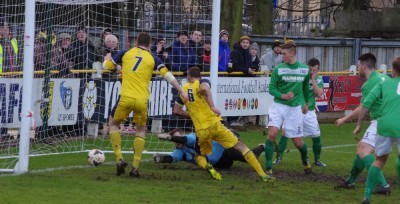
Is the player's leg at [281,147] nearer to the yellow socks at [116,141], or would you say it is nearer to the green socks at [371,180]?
the yellow socks at [116,141]

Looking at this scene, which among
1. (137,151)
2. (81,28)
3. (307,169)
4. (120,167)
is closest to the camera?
(120,167)

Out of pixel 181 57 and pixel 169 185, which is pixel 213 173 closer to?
pixel 169 185

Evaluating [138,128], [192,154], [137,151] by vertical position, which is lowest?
[192,154]

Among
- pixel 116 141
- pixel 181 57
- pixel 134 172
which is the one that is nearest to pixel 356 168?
pixel 134 172

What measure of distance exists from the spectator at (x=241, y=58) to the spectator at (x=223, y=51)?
258 millimetres

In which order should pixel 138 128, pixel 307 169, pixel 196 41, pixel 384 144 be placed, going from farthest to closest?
pixel 196 41, pixel 307 169, pixel 138 128, pixel 384 144

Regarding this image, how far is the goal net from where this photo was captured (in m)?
16.9

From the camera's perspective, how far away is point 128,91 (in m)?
13.8

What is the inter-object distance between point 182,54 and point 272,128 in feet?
15.1

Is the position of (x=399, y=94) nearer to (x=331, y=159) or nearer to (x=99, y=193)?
(x=99, y=193)

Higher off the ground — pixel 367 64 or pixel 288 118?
pixel 367 64

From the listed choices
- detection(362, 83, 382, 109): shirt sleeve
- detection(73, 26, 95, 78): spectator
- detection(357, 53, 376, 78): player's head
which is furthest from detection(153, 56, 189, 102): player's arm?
detection(73, 26, 95, 78): spectator

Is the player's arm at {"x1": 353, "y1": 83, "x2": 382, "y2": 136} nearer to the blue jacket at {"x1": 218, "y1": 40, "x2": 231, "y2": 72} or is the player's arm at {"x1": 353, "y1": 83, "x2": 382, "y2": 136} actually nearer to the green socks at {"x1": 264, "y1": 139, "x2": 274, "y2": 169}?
the green socks at {"x1": 264, "y1": 139, "x2": 274, "y2": 169}

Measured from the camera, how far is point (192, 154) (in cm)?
1482
